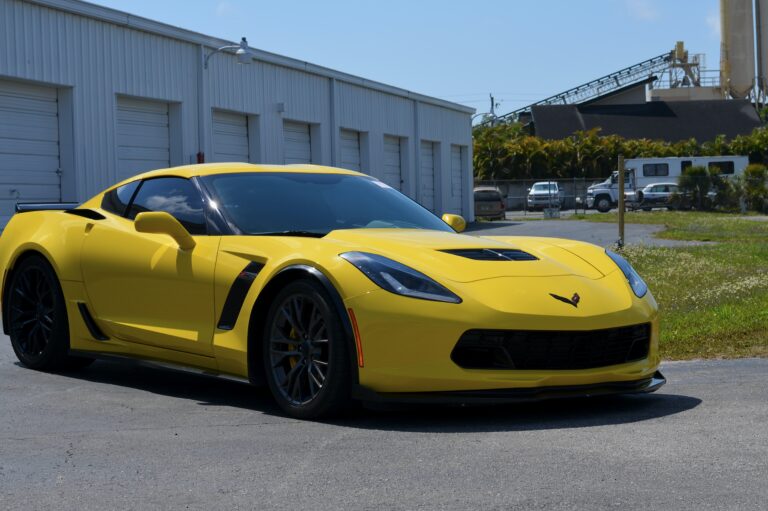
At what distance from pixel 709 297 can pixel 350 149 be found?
75.5 feet

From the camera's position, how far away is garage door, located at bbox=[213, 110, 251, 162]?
27.0 metres

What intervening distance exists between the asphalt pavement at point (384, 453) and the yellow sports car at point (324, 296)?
0.76 ft

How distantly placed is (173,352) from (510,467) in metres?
2.60

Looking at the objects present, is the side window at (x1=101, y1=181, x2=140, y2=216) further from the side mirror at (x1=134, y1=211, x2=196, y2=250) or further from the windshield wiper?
the windshield wiper

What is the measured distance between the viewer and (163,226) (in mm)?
6270

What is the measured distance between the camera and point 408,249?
5750 millimetres

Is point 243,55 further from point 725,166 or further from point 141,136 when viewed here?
point 725,166

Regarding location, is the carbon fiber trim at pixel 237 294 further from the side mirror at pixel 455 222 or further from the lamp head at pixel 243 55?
the lamp head at pixel 243 55

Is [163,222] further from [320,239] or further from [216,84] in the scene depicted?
[216,84]

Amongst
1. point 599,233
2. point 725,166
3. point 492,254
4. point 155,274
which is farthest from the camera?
point 725,166

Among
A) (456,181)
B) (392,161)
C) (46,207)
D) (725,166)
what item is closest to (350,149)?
(392,161)

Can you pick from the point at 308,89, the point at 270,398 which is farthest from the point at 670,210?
the point at 270,398

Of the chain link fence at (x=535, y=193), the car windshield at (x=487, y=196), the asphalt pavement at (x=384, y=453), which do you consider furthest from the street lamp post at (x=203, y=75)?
the chain link fence at (x=535, y=193)

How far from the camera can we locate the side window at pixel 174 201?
654 centimetres
